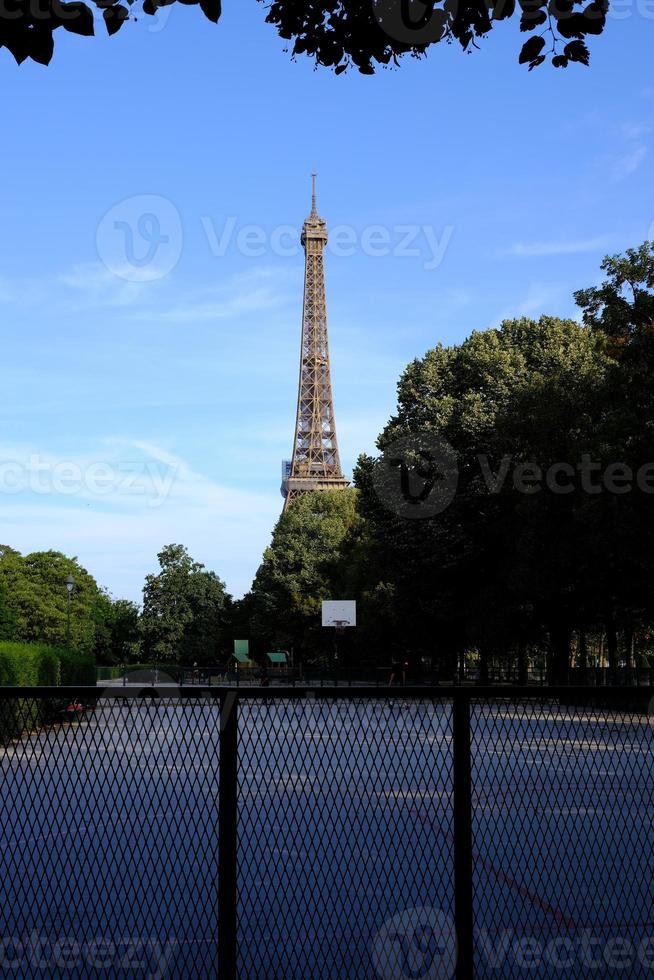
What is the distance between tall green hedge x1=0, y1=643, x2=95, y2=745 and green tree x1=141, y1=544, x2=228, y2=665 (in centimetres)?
7894

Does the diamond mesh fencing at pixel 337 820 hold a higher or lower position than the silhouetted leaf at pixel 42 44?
lower

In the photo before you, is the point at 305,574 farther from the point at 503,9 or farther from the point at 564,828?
the point at 503,9

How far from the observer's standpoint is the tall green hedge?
521 centimetres

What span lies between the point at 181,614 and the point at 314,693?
410ft

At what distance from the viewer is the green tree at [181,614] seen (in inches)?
4994

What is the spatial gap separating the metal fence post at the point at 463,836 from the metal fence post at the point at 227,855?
3.25 ft

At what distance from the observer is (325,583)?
93938 millimetres

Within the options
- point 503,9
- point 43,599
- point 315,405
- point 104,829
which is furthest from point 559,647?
point 315,405

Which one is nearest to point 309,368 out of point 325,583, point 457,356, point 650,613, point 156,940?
point 325,583

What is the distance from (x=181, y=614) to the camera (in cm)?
12825

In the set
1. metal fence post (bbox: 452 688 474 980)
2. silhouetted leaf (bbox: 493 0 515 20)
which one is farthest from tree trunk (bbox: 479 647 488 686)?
metal fence post (bbox: 452 688 474 980)

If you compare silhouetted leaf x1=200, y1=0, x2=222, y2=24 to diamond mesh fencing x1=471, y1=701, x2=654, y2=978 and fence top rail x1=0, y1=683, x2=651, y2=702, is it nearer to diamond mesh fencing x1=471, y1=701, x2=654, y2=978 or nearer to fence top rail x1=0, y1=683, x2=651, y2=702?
fence top rail x1=0, y1=683, x2=651, y2=702

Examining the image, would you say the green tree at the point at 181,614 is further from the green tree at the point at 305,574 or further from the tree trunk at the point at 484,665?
the tree trunk at the point at 484,665

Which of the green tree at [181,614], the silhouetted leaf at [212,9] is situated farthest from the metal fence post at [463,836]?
the green tree at [181,614]
